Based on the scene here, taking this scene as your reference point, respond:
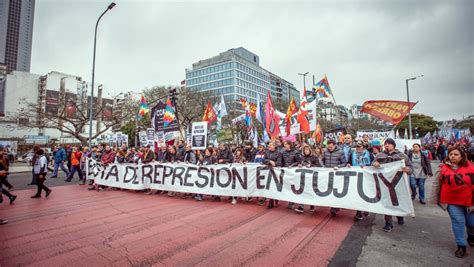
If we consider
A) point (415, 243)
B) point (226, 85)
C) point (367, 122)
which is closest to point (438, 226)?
point (415, 243)

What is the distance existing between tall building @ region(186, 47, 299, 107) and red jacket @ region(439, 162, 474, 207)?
2654 inches

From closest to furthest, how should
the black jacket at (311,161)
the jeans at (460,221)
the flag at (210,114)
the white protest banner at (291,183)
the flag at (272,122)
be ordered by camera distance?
1. the jeans at (460,221)
2. the white protest banner at (291,183)
3. the black jacket at (311,161)
4. the flag at (272,122)
5. the flag at (210,114)

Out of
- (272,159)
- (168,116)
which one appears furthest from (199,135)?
(272,159)

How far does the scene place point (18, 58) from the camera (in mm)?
106125

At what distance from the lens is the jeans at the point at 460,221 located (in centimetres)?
346

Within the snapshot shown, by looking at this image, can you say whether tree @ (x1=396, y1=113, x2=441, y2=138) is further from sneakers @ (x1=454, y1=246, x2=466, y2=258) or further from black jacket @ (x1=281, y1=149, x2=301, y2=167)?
sneakers @ (x1=454, y1=246, x2=466, y2=258)

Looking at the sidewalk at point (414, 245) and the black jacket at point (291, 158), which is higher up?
the black jacket at point (291, 158)

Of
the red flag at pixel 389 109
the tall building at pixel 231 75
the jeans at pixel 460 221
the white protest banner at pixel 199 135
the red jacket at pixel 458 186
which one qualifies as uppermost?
the tall building at pixel 231 75

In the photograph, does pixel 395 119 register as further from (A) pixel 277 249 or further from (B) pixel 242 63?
(B) pixel 242 63

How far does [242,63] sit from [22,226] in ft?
260

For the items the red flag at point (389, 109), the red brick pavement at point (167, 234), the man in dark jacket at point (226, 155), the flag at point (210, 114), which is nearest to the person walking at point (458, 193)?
the red brick pavement at point (167, 234)

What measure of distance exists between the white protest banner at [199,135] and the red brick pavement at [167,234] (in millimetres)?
3195

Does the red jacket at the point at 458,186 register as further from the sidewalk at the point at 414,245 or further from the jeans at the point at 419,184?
the jeans at the point at 419,184

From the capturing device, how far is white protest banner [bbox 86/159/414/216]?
188 inches
